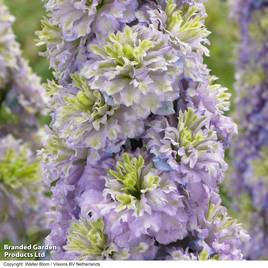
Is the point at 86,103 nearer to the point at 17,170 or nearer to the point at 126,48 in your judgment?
the point at 126,48

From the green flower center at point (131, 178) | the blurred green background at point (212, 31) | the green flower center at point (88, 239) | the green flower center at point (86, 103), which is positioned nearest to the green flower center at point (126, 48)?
the green flower center at point (86, 103)

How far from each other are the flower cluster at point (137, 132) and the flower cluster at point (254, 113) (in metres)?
2.84

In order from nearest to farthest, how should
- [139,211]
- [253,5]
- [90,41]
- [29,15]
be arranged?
1. [139,211]
2. [90,41]
3. [253,5]
4. [29,15]

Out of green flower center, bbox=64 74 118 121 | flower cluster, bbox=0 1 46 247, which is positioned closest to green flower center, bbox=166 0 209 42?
green flower center, bbox=64 74 118 121

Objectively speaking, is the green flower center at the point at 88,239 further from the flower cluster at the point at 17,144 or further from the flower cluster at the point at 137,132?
the flower cluster at the point at 17,144

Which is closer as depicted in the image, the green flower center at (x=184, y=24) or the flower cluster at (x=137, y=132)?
the flower cluster at (x=137, y=132)

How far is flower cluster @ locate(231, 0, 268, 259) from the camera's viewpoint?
6.03 metres

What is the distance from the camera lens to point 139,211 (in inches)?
115

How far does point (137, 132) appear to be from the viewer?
305 cm

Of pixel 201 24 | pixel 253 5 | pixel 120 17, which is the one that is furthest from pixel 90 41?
pixel 253 5

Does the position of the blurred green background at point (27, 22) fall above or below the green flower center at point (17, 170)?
above

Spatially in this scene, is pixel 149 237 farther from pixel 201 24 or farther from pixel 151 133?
pixel 201 24

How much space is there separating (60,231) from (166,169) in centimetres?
56

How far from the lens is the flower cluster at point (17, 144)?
5102 mm
